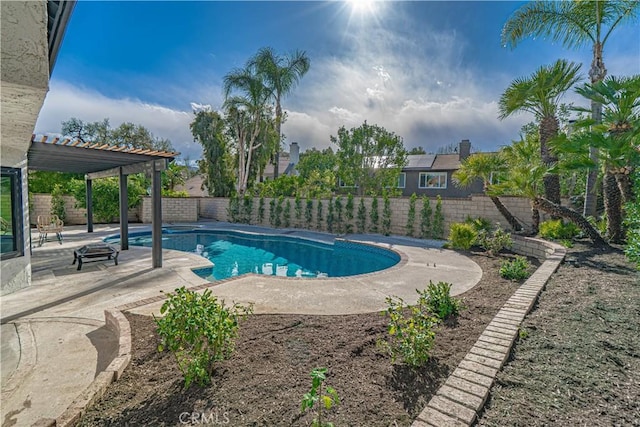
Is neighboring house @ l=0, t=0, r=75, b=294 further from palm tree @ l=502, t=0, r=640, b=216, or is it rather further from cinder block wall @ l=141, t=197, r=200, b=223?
cinder block wall @ l=141, t=197, r=200, b=223

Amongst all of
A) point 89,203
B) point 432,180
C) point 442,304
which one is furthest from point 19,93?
point 432,180

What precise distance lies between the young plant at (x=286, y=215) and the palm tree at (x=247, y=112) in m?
5.24

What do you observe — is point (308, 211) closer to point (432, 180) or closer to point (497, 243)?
point (497, 243)

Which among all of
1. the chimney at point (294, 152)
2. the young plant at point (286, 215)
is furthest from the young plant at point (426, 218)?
the chimney at point (294, 152)

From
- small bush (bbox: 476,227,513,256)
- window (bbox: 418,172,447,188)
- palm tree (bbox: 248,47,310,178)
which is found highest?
palm tree (bbox: 248,47,310,178)

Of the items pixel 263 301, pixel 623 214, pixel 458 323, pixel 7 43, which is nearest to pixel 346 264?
pixel 263 301

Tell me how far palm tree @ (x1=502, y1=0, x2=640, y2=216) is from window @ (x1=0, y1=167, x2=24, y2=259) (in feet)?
47.7

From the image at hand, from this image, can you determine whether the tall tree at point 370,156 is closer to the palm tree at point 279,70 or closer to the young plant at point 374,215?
the young plant at point 374,215

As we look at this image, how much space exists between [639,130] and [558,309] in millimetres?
4426

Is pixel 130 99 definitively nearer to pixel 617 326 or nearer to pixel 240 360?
pixel 240 360

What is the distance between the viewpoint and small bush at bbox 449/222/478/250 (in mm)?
9578

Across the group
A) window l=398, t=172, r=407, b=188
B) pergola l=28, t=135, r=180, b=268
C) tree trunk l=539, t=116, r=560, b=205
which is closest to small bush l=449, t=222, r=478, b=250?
tree trunk l=539, t=116, r=560, b=205

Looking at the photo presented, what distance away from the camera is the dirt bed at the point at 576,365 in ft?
6.75

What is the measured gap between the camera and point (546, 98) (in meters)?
9.07
